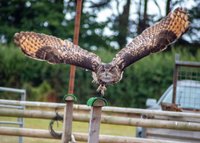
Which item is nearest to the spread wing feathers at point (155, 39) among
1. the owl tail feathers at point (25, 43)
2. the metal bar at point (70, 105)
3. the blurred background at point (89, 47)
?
the owl tail feathers at point (25, 43)

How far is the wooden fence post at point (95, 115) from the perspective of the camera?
298 cm

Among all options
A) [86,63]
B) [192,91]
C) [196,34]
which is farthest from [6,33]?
[86,63]

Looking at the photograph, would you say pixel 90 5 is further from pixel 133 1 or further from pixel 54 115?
pixel 54 115

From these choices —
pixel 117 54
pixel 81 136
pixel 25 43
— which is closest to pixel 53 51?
pixel 25 43

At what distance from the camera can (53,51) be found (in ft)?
9.68

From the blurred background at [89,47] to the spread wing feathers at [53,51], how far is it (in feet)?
33.2

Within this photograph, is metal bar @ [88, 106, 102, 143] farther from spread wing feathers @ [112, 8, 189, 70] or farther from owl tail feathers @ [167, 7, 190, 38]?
owl tail feathers @ [167, 7, 190, 38]

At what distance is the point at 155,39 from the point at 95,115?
58 cm

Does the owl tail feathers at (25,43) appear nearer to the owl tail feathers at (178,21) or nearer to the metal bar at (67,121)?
the metal bar at (67,121)

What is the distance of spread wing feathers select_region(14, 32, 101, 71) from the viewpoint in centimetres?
284

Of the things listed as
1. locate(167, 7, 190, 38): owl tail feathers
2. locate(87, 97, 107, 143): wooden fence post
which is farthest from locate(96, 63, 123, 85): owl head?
Answer: locate(167, 7, 190, 38): owl tail feathers

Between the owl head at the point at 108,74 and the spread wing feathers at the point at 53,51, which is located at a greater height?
the spread wing feathers at the point at 53,51

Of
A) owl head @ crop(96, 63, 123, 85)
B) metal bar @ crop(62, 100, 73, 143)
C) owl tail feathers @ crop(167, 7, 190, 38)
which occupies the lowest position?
metal bar @ crop(62, 100, 73, 143)

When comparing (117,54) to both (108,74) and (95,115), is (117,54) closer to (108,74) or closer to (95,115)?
(108,74)
